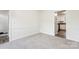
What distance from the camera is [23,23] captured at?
1219mm

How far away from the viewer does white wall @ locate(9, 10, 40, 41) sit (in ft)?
3.76

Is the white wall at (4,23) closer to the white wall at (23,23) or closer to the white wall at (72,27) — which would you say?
the white wall at (23,23)

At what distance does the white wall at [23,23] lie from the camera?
1145mm

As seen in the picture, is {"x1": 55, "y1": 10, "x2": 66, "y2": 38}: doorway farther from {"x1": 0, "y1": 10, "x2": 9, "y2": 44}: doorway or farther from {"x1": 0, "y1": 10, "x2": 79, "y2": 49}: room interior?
{"x1": 0, "y1": 10, "x2": 9, "y2": 44}: doorway

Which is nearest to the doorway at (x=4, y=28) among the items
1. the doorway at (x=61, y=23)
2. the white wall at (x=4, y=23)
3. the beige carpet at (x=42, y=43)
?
the white wall at (x=4, y=23)

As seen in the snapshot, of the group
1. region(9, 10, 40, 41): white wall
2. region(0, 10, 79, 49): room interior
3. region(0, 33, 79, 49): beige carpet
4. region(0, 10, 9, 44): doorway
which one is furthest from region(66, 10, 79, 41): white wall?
region(0, 10, 9, 44): doorway

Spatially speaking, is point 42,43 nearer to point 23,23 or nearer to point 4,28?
point 23,23

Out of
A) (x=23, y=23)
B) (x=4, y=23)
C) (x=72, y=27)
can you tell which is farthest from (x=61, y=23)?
(x=4, y=23)

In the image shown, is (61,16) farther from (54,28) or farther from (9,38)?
(9,38)

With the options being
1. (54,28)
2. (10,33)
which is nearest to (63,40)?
(54,28)

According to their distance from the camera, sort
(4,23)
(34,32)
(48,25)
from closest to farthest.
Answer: (4,23), (34,32), (48,25)

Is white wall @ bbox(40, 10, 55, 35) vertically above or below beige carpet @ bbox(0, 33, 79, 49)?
above

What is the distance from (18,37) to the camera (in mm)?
1216

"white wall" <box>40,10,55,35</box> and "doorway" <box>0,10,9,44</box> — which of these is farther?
"white wall" <box>40,10,55,35</box>
